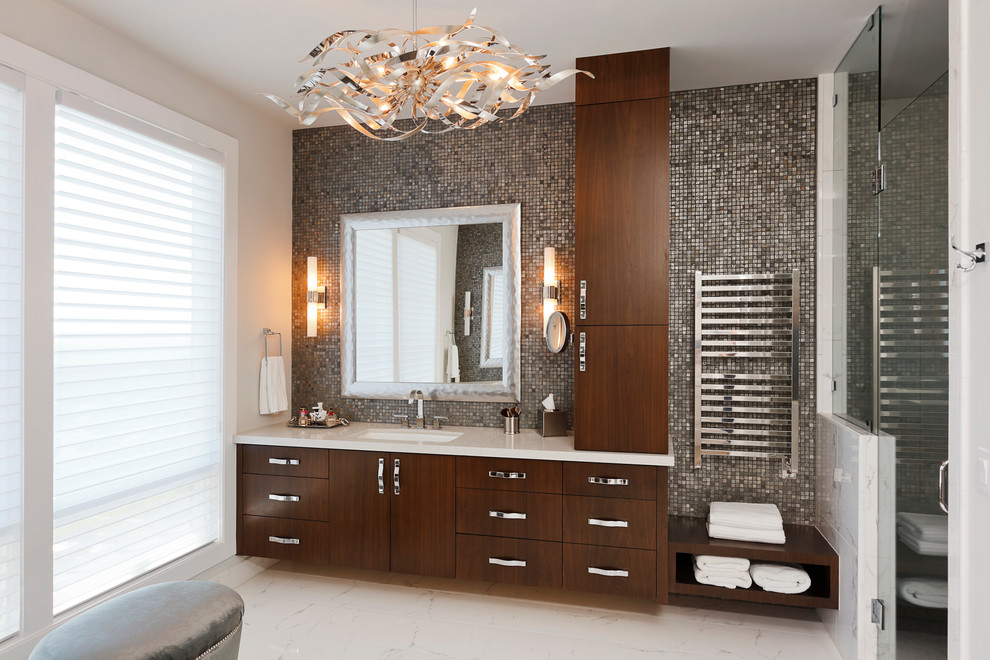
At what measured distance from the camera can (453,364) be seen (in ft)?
12.2

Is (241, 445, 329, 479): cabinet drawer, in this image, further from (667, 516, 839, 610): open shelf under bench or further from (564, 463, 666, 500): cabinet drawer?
(667, 516, 839, 610): open shelf under bench

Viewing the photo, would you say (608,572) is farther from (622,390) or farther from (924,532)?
(924,532)

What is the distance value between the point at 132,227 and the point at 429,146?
1.77m

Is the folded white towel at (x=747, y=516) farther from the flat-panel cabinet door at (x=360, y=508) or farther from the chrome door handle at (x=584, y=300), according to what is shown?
the flat-panel cabinet door at (x=360, y=508)

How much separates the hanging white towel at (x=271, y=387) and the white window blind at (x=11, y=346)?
1444 millimetres

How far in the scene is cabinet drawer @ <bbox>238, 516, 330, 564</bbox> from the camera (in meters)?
3.33

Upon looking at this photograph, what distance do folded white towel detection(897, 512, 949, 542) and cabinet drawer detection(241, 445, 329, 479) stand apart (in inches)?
107

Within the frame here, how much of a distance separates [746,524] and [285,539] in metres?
2.53

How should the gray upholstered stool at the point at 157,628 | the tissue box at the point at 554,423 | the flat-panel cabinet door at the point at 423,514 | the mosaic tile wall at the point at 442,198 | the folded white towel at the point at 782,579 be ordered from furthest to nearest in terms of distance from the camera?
the mosaic tile wall at the point at 442,198 < the tissue box at the point at 554,423 < the flat-panel cabinet door at the point at 423,514 < the folded white towel at the point at 782,579 < the gray upholstered stool at the point at 157,628

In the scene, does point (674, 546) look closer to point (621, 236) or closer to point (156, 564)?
point (621, 236)

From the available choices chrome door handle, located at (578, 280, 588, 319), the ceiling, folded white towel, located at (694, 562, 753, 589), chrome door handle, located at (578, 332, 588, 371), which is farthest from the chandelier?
folded white towel, located at (694, 562, 753, 589)

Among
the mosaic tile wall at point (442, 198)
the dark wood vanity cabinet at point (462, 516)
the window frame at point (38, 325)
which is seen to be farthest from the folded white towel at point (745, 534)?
the window frame at point (38, 325)

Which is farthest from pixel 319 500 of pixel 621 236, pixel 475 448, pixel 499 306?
pixel 621 236

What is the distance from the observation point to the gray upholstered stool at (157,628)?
1655 millimetres
